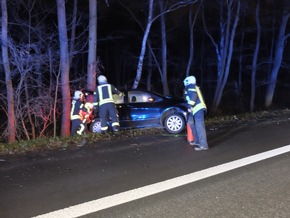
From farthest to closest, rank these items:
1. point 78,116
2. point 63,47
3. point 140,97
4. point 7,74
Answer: point 63,47
point 140,97
point 7,74
point 78,116

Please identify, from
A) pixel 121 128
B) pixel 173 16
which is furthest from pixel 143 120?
pixel 173 16

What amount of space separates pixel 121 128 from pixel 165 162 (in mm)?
4994

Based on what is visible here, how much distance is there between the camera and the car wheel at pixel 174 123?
1173 centimetres

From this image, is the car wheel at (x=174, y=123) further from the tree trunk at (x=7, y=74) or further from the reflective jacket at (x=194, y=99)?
the tree trunk at (x=7, y=74)

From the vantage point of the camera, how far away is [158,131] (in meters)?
11.6

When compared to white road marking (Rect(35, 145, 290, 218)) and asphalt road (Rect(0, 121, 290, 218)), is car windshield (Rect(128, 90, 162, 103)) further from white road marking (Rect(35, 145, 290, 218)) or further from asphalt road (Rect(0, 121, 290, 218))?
white road marking (Rect(35, 145, 290, 218))

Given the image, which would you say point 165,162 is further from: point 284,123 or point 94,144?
point 284,123

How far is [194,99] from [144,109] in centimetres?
397

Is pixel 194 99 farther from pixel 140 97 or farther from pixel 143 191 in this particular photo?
pixel 140 97

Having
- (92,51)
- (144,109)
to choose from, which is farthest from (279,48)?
(144,109)

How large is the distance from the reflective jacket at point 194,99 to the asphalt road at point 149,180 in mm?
968

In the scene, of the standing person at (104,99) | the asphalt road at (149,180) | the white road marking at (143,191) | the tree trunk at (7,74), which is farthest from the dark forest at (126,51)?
the white road marking at (143,191)

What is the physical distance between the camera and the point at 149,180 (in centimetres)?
624

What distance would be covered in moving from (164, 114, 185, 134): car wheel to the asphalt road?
2.32 meters
